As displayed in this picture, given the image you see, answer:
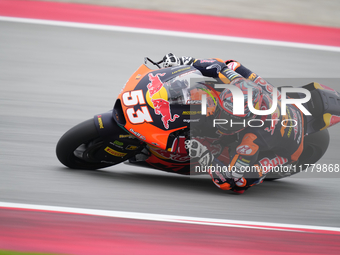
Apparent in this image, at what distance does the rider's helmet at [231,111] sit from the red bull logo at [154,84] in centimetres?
50

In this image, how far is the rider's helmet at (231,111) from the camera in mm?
3242

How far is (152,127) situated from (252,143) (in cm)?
89

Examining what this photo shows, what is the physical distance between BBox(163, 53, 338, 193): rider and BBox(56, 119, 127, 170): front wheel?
0.84 m

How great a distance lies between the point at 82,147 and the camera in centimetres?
373

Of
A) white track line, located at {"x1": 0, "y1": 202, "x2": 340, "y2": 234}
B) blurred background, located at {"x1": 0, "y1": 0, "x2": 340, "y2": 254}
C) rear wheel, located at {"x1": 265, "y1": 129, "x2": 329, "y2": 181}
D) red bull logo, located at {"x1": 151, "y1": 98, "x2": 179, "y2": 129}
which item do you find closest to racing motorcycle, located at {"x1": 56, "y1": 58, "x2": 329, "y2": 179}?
red bull logo, located at {"x1": 151, "y1": 98, "x2": 179, "y2": 129}

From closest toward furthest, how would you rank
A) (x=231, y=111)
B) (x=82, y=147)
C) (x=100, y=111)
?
(x=231, y=111) → (x=82, y=147) → (x=100, y=111)

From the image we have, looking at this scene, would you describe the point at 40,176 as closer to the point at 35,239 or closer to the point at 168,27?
the point at 35,239

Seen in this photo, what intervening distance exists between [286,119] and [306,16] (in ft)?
16.6

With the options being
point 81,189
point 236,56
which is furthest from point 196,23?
point 81,189

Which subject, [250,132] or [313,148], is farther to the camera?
[313,148]

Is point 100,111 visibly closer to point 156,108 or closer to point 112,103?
point 112,103

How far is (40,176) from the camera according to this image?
3918 mm

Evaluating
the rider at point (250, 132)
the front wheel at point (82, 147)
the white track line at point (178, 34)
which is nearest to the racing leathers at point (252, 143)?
the rider at point (250, 132)

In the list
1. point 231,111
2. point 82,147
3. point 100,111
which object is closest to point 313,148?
point 231,111
